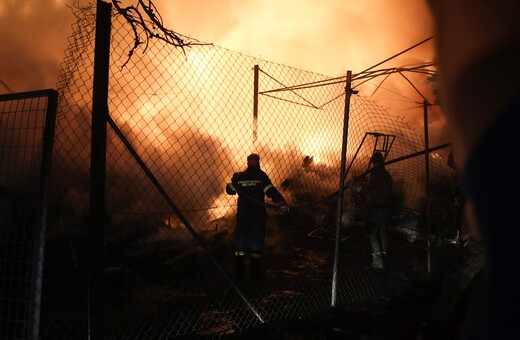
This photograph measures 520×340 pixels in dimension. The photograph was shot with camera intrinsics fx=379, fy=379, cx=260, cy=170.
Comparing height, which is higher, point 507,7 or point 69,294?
point 507,7

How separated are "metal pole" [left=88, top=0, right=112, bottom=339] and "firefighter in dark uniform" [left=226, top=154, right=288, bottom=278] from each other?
4012 millimetres

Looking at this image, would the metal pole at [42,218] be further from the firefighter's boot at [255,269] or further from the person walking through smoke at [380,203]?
the person walking through smoke at [380,203]

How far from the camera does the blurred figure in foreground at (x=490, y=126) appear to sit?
1.85 ft

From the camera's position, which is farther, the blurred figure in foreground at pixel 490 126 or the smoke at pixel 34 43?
the smoke at pixel 34 43

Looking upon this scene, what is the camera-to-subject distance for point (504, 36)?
57 centimetres

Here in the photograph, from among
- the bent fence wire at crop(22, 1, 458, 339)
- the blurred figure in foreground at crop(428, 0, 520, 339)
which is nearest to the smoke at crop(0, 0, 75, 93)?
the bent fence wire at crop(22, 1, 458, 339)

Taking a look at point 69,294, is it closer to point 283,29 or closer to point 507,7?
point 507,7

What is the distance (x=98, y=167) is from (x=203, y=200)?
952 cm

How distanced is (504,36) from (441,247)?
29.6ft

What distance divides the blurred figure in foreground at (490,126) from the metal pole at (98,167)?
2641mm

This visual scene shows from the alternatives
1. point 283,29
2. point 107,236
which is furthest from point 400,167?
point 107,236

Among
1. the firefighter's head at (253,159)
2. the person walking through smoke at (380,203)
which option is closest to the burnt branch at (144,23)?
the firefighter's head at (253,159)

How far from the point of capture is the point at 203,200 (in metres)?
12.2

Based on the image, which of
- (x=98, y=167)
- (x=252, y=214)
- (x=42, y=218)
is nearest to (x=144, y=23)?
(x=98, y=167)
